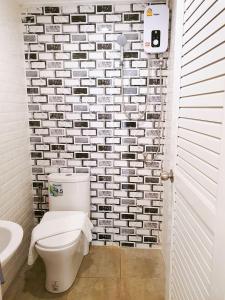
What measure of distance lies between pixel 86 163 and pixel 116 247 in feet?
2.94

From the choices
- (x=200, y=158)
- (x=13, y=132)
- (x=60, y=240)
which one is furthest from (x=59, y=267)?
(x=200, y=158)

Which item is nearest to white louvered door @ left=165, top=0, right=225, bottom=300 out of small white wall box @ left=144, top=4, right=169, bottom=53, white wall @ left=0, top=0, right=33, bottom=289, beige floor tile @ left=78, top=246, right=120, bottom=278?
small white wall box @ left=144, top=4, right=169, bottom=53

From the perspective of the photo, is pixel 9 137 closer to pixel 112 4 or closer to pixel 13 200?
pixel 13 200

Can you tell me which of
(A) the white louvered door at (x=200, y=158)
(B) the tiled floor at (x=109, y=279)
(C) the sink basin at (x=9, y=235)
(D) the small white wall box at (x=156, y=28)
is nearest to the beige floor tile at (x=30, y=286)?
→ (B) the tiled floor at (x=109, y=279)

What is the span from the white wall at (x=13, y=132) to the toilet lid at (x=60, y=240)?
38cm

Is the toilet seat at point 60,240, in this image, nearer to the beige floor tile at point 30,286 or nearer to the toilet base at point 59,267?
the toilet base at point 59,267

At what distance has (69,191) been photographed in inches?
82.6

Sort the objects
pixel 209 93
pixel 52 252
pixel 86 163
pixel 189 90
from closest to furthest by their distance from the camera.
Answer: pixel 209 93 → pixel 189 90 → pixel 52 252 → pixel 86 163

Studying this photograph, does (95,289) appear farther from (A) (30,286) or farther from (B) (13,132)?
(B) (13,132)

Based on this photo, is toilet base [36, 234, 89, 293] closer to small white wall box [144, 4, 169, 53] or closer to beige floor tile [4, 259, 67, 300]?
beige floor tile [4, 259, 67, 300]

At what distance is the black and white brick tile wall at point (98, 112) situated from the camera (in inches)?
79.7

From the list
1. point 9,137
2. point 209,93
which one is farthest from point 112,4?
point 209,93

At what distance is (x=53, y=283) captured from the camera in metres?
1.77

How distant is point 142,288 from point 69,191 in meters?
0.98
